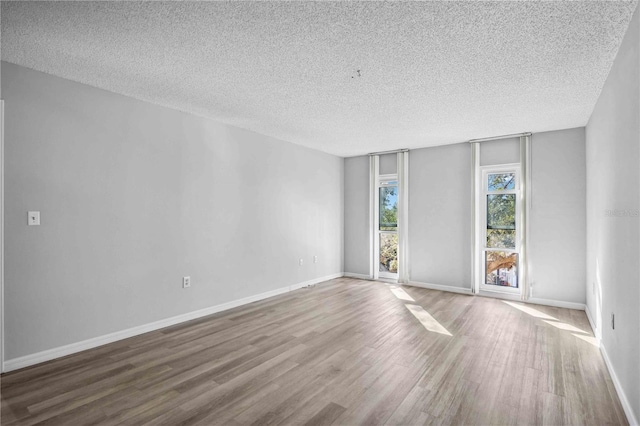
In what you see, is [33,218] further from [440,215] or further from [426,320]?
[440,215]

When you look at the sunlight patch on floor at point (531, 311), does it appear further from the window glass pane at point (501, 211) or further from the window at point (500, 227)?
the window glass pane at point (501, 211)

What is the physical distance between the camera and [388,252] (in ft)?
22.5

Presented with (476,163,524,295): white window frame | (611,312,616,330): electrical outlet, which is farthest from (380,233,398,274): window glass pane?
(611,312,616,330): electrical outlet

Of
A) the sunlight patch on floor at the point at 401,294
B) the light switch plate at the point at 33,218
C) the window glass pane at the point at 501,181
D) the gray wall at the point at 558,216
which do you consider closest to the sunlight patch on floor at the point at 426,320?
the sunlight patch on floor at the point at 401,294

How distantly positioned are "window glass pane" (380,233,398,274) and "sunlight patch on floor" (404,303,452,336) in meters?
1.83

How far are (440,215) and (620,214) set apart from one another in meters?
3.53

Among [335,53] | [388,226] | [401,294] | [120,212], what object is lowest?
[401,294]

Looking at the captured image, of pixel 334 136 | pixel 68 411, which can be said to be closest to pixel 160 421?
pixel 68 411

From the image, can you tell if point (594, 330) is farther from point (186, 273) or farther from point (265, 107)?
point (186, 273)

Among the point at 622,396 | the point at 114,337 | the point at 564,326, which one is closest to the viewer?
the point at 622,396

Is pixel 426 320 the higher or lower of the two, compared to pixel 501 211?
lower

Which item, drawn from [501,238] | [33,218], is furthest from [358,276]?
[33,218]

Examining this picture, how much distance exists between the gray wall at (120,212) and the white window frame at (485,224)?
11.5 ft

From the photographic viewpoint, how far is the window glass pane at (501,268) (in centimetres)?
545
